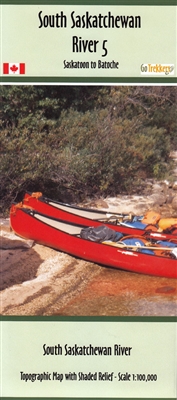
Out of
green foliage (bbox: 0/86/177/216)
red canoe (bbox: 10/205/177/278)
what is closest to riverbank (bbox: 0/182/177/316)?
red canoe (bbox: 10/205/177/278)

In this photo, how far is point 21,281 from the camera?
32.9 feet

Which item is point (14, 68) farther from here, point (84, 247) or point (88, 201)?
point (88, 201)

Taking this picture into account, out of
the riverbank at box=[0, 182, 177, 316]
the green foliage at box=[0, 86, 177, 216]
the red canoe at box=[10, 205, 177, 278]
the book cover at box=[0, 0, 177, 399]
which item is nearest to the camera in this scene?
the book cover at box=[0, 0, 177, 399]

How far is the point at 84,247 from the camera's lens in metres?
10.9

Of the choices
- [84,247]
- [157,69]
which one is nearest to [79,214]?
[84,247]

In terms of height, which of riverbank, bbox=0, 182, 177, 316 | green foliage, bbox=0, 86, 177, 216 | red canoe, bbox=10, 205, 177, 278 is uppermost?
green foliage, bbox=0, 86, 177, 216

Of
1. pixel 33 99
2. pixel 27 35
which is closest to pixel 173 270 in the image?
pixel 27 35

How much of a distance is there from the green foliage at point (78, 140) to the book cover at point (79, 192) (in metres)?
0.04

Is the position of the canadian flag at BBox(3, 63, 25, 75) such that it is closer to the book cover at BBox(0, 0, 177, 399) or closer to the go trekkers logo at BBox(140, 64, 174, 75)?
the book cover at BBox(0, 0, 177, 399)

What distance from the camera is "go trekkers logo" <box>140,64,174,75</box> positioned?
291 inches

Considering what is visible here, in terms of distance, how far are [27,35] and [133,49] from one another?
1.29m

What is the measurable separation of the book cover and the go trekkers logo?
0.5 inches

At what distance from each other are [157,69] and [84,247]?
14.4ft

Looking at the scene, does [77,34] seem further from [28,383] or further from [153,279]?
[153,279]
